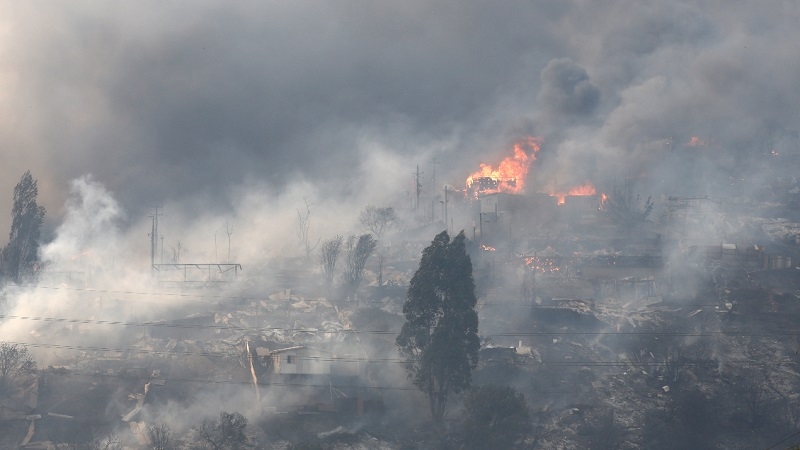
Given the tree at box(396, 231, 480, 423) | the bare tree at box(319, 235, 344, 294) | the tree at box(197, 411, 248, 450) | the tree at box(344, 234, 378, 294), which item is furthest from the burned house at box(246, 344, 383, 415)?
the bare tree at box(319, 235, 344, 294)

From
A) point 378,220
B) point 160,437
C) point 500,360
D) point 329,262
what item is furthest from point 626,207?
point 160,437

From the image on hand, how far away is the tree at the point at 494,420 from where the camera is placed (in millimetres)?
44688

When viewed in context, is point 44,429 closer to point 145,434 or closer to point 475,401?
point 145,434

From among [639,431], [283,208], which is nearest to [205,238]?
[283,208]

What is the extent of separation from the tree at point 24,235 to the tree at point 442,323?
3803 centimetres

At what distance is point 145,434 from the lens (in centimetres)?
4600

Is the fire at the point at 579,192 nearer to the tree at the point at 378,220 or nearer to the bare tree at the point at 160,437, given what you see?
the tree at the point at 378,220

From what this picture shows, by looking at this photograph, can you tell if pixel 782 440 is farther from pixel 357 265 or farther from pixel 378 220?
pixel 378 220

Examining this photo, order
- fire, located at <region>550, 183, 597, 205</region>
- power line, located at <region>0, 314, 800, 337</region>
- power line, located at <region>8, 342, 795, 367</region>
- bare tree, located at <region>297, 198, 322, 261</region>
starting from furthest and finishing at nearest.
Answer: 1. fire, located at <region>550, 183, 597, 205</region>
2. bare tree, located at <region>297, 198, 322, 261</region>
3. power line, located at <region>0, 314, 800, 337</region>
4. power line, located at <region>8, 342, 795, 367</region>

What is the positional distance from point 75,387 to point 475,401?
95.8ft

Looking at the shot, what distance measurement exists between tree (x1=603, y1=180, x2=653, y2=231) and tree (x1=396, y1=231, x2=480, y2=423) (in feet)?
184

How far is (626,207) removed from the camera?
102 m

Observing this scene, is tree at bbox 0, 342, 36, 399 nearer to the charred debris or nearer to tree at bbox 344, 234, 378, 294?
the charred debris

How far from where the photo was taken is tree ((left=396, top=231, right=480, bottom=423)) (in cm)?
4778
